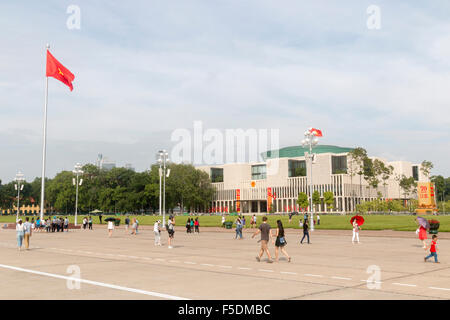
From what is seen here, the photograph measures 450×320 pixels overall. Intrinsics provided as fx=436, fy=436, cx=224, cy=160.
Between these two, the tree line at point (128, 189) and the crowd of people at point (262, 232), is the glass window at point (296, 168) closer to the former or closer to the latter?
the tree line at point (128, 189)

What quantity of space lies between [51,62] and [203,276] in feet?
103

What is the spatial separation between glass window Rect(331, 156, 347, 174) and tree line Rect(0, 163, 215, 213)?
41520 millimetres

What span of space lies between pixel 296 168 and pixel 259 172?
14.7m

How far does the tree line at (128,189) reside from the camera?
129625 millimetres

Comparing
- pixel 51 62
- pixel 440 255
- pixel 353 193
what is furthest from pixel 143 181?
pixel 440 255

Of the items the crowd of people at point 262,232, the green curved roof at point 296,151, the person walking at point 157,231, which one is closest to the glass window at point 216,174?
the green curved roof at point 296,151

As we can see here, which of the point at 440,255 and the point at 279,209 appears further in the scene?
the point at 279,209

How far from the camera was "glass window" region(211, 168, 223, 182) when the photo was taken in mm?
157250

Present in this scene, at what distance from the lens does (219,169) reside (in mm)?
159250

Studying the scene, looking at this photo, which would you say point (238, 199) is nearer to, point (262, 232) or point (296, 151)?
point (296, 151)

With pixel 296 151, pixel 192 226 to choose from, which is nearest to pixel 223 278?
pixel 192 226

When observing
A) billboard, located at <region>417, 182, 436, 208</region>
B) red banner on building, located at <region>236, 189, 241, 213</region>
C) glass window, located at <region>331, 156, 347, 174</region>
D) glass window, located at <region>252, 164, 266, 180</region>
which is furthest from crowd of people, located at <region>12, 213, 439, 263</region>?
glass window, located at <region>252, 164, 266, 180</region>
